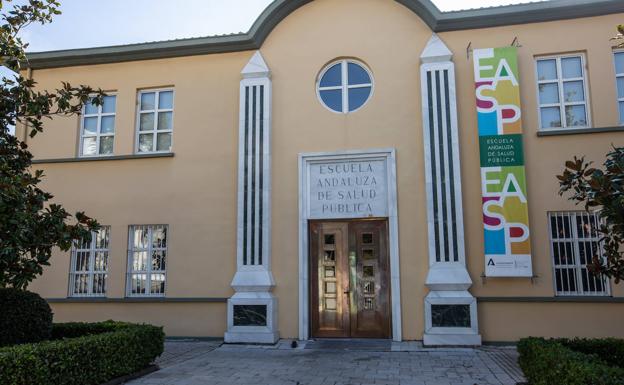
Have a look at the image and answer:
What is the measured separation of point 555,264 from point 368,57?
5.76 m

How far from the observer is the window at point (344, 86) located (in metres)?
11.4

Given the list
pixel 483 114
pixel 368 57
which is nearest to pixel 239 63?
pixel 368 57

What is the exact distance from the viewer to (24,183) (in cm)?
686

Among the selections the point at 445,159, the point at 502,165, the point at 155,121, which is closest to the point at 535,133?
the point at 502,165

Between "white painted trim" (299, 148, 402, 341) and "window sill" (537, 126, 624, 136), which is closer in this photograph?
"window sill" (537, 126, 624, 136)

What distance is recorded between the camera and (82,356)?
686 cm

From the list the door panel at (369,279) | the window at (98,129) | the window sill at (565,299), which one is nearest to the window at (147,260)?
the window at (98,129)

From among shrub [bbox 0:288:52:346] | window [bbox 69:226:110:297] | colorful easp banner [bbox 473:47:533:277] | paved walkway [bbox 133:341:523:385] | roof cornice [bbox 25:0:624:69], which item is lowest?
paved walkway [bbox 133:341:523:385]

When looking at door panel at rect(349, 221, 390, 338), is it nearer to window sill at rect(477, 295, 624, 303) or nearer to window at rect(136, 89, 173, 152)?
window sill at rect(477, 295, 624, 303)

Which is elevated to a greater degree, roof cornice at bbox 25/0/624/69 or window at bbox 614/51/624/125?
roof cornice at bbox 25/0/624/69

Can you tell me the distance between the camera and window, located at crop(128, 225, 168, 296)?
11.8 meters

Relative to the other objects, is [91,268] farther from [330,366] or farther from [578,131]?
[578,131]

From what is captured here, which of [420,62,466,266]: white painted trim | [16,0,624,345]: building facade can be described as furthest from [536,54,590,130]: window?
[420,62,466,266]: white painted trim

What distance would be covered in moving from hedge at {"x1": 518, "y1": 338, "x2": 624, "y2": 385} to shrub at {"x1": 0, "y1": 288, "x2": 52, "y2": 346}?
6917 mm
